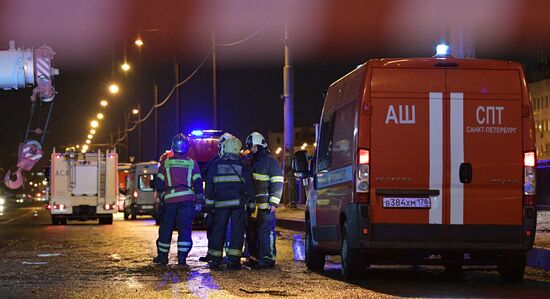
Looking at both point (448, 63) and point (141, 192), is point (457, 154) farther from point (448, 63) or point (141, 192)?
point (141, 192)

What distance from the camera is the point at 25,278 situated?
38.3 feet

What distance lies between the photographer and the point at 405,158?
10.7m

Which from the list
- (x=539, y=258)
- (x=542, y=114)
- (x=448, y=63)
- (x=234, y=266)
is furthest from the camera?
(x=542, y=114)

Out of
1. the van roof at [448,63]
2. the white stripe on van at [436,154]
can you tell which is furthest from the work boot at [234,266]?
the van roof at [448,63]

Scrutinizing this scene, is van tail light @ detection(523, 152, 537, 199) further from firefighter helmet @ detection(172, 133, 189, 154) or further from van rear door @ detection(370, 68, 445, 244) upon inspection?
firefighter helmet @ detection(172, 133, 189, 154)

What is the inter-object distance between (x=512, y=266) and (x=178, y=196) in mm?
4681

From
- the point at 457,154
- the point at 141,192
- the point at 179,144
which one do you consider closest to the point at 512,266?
the point at 457,154

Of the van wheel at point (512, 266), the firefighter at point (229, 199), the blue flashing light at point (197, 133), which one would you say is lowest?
the van wheel at point (512, 266)

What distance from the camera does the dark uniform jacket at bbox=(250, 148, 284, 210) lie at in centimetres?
1334

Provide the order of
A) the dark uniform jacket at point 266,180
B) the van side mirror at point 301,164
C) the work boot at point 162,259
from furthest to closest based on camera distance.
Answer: the work boot at point 162,259, the dark uniform jacket at point 266,180, the van side mirror at point 301,164

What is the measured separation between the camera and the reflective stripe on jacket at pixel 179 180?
13781 mm

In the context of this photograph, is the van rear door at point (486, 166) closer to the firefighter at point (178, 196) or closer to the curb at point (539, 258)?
the curb at point (539, 258)

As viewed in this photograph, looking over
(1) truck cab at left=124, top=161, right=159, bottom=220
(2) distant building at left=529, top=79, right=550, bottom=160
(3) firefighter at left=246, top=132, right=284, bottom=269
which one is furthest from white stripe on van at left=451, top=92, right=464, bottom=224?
(2) distant building at left=529, top=79, right=550, bottom=160

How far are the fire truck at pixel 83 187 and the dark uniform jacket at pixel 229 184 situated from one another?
68.9 ft
